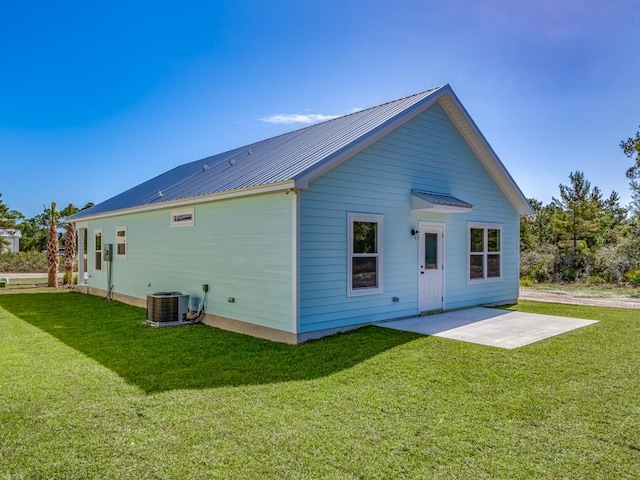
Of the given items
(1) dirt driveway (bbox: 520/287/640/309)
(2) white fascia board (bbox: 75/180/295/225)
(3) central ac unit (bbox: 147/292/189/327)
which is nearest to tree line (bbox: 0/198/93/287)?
Result: (2) white fascia board (bbox: 75/180/295/225)

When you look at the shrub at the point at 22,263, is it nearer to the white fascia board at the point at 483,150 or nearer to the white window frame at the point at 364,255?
the white window frame at the point at 364,255

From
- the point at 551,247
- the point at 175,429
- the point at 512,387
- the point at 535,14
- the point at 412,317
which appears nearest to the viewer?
the point at 175,429

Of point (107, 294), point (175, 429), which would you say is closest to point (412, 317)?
point (175, 429)

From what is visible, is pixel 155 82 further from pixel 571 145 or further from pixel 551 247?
pixel 551 247

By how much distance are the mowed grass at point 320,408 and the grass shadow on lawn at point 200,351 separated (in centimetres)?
4

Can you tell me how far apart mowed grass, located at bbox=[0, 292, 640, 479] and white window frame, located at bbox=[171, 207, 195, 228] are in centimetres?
309

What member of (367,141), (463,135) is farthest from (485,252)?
(367,141)

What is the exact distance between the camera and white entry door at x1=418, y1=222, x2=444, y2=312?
917cm

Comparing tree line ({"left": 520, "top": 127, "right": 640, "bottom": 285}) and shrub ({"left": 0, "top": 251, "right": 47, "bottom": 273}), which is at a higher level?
tree line ({"left": 520, "top": 127, "right": 640, "bottom": 285})

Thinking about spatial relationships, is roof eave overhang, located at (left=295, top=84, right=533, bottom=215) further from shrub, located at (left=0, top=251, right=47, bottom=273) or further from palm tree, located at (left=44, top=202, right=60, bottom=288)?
shrub, located at (left=0, top=251, right=47, bottom=273)

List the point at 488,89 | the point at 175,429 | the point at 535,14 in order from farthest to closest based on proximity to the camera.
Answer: the point at 488,89 < the point at 535,14 < the point at 175,429

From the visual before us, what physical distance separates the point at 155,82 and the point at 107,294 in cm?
678

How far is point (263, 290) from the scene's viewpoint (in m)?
7.47

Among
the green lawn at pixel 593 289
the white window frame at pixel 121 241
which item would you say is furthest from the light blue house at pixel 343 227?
the green lawn at pixel 593 289
